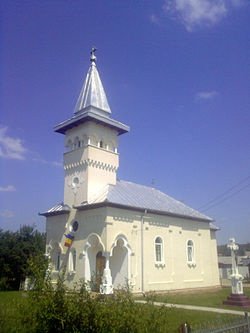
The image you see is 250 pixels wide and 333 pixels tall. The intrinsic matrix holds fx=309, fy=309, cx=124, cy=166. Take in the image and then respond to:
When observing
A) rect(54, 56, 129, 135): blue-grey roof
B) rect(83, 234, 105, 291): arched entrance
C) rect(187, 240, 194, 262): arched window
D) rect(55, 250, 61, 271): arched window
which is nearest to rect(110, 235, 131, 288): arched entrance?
rect(83, 234, 105, 291): arched entrance

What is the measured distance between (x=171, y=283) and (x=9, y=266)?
14.3m

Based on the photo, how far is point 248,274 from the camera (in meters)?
45.3

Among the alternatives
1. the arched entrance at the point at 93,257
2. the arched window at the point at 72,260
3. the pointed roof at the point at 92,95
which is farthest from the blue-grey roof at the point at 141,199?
→ the pointed roof at the point at 92,95

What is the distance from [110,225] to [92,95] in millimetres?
11226

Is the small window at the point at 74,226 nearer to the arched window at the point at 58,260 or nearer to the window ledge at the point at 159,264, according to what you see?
the arched window at the point at 58,260

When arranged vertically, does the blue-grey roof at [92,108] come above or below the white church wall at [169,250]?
above

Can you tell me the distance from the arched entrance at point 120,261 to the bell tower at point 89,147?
3813mm

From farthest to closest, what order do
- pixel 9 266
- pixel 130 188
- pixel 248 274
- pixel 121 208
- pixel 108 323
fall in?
pixel 248 274 → pixel 9 266 → pixel 130 188 → pixel 121 208 → pixel 108 323

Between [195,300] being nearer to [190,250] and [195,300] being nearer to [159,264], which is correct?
[159,264]

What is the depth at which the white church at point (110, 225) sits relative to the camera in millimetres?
20422

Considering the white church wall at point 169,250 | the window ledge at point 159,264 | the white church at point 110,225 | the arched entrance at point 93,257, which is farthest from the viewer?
the window ledge at point 159,264

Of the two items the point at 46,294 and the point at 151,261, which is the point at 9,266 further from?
the point at 46,294

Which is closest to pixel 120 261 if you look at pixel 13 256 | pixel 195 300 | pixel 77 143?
pixel 195 300

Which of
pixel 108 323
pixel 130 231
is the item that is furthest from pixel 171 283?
pixel 108 323
